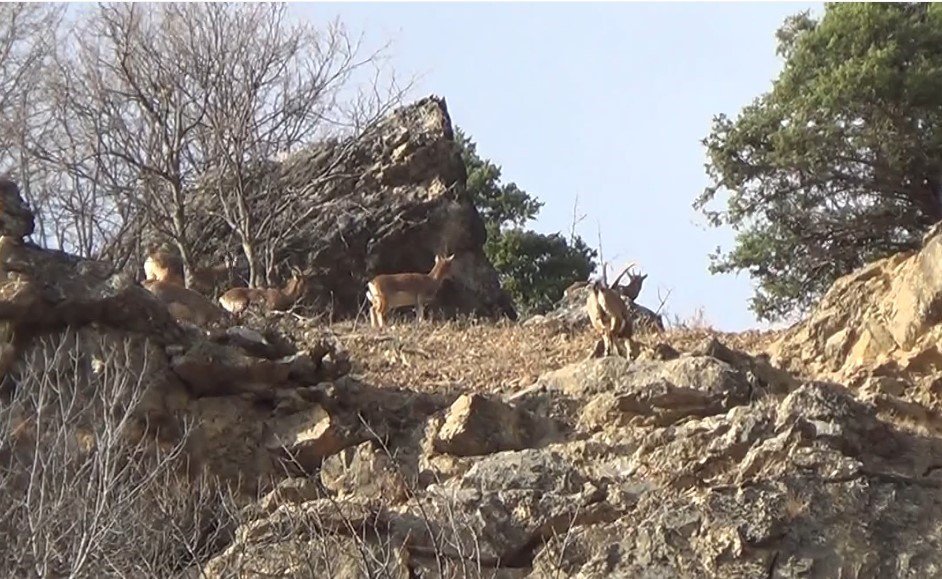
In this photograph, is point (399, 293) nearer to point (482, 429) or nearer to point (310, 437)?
→ point (310, 437)

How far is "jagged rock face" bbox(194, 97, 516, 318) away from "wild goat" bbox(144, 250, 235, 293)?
59cm

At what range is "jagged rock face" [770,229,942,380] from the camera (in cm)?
1395

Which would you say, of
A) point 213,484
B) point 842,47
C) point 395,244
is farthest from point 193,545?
point 842,47

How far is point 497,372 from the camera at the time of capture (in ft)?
50.5

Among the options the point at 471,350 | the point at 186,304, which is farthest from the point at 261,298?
the point at 471,350

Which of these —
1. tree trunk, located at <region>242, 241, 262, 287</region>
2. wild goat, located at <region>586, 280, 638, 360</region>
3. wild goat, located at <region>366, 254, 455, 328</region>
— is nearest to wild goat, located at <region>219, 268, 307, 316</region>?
wild goat, located at <region>366, 254, 455, 328</region>

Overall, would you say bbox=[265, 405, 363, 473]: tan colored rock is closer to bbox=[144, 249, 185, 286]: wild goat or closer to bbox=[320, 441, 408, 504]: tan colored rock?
bbox=[320, 441, 408, 504]: tan colored rock

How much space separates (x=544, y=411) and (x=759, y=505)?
2.67m

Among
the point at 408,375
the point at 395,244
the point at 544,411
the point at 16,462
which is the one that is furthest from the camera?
the point at 395,244

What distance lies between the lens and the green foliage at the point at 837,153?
83.3ft

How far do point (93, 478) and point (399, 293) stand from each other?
11687 millimetres

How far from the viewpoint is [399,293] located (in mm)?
21703

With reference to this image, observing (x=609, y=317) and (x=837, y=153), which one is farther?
(x=837, y=153)

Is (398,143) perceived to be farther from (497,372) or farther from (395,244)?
(497,372)
